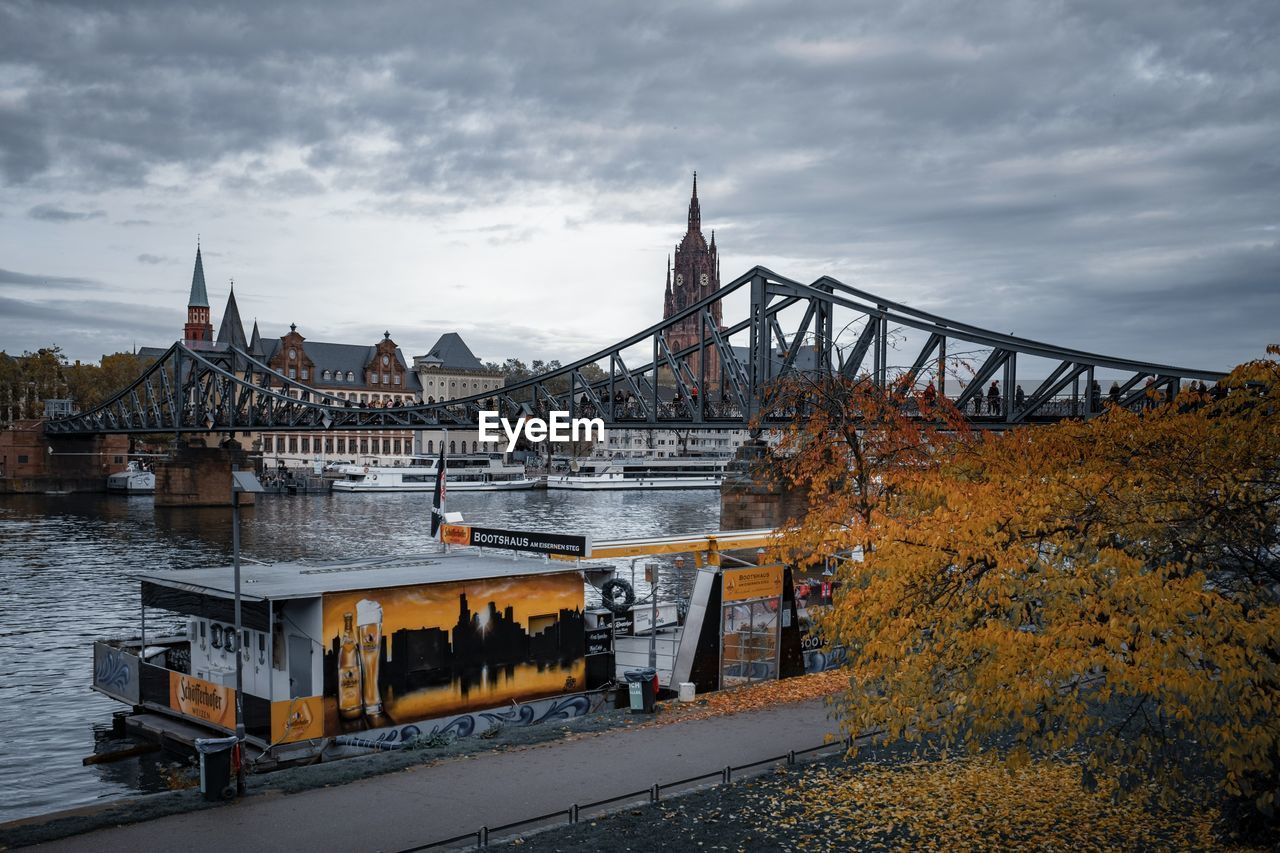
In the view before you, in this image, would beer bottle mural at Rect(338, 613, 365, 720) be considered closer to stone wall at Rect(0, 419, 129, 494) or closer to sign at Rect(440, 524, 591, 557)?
sign at Rect(440, 524, 591, 557)

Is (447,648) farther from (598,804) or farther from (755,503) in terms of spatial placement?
(755,503)

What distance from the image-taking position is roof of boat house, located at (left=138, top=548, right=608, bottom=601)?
84.9ft

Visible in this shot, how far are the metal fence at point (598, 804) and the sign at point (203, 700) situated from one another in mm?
10695

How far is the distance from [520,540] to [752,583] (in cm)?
610

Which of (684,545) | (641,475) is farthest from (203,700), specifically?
(641,475)

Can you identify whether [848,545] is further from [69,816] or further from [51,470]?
[51,470]

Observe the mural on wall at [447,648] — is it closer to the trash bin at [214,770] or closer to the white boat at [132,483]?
the trash bin at [214,770]

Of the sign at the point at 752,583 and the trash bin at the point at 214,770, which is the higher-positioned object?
the sign at the point at 752,583

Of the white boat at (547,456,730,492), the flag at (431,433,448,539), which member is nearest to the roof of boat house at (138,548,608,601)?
the flag at (431,433,448,539)

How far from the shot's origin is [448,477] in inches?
6619

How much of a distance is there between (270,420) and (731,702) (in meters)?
127

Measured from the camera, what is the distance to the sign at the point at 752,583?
29938 mm

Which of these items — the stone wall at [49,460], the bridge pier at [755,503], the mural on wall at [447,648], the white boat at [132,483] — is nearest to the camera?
the mural on wall at [447,648]

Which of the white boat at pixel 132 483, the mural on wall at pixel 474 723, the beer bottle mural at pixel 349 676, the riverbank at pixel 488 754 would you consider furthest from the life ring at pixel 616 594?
the white boat at pixel 132 483
